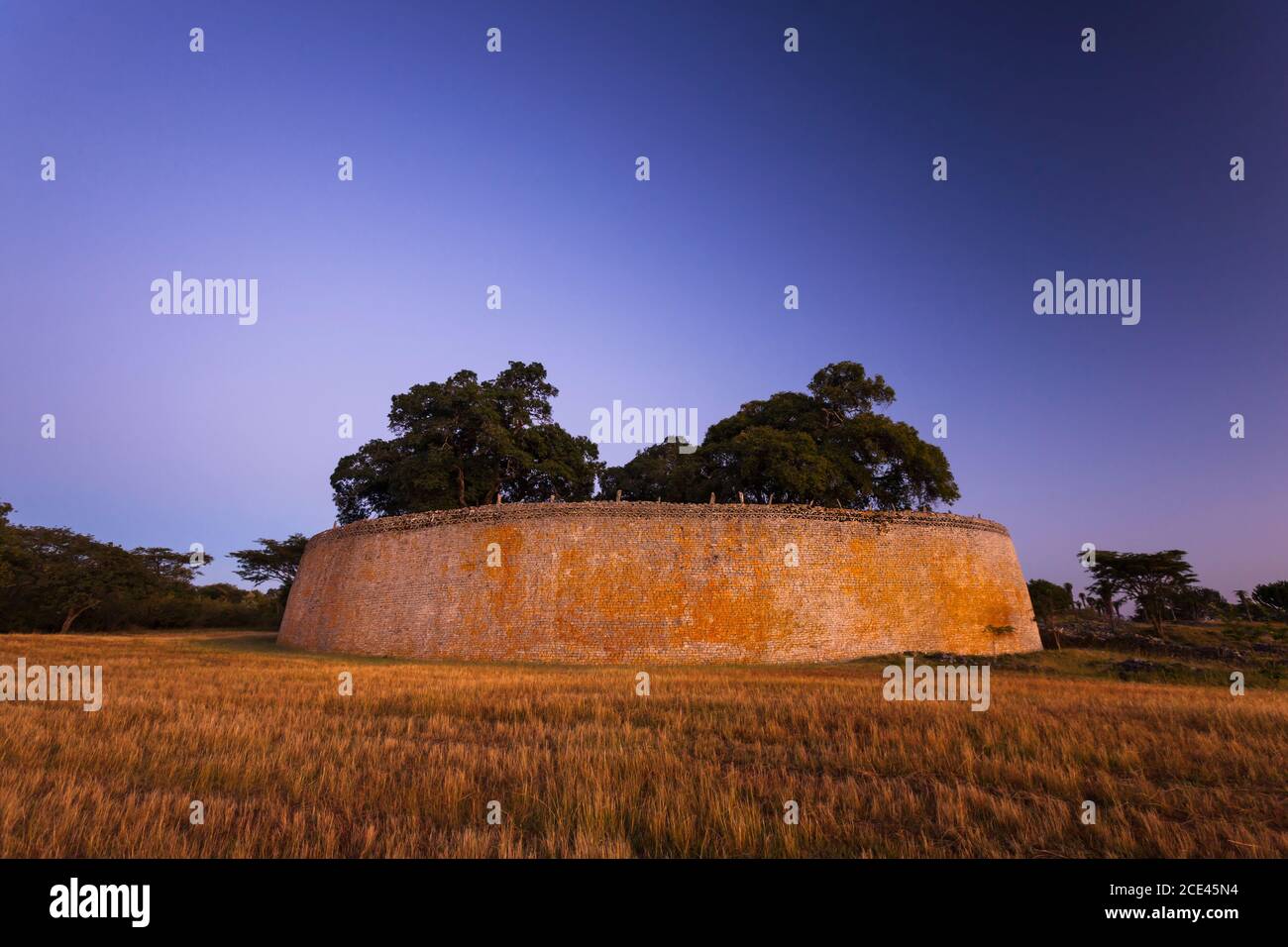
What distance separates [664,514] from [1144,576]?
3799 cm

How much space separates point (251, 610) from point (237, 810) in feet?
213

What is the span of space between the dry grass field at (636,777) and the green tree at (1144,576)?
3768 centimetres

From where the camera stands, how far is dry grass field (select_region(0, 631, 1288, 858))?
13.6 ft

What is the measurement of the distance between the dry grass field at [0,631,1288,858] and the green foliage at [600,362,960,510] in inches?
1008

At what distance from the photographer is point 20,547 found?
151 ft

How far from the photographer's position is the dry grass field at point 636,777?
413 cm

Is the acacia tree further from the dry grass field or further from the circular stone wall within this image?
the dry grass field

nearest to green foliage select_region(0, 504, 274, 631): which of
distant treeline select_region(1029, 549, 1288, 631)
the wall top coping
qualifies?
the wall top coping

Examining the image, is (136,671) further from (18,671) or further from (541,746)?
(541,746)

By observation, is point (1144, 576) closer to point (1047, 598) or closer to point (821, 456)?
point (1047, 598)

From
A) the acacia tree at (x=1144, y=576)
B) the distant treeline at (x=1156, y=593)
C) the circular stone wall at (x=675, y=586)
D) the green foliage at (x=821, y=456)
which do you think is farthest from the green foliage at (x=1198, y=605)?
the circular stone wall at (x=675, y=586)

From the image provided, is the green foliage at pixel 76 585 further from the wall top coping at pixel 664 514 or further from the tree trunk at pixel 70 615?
the wall top coping at pixel 664 514

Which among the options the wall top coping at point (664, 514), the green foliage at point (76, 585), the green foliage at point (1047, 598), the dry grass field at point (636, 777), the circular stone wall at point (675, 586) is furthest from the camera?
the green foliage at point (1047, 598)

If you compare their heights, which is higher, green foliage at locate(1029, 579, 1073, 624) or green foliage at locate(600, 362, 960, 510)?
green foliage at locate(600, 362, 960, 510)
